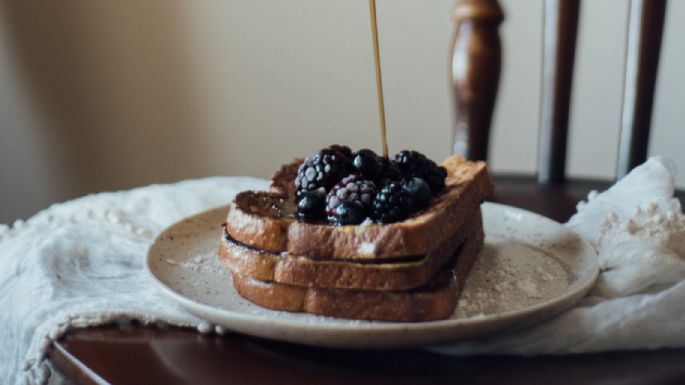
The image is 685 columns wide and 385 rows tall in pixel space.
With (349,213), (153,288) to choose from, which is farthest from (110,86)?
(349,213)

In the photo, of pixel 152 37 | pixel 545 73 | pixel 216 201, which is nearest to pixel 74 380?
pixel 216 201

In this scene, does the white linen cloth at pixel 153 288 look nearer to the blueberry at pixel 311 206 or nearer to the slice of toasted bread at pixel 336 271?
the slice of toasted bread at pixel 336 271

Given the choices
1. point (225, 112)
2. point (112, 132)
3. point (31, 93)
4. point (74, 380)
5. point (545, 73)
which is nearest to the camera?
point (74, 380)

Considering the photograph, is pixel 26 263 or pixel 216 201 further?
pixel 216 201

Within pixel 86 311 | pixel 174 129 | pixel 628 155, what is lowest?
pixel 174 129

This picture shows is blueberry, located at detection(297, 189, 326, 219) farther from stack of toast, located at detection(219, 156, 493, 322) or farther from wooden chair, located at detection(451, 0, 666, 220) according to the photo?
wooden chair, located at detection(451, 0, 666, 220)

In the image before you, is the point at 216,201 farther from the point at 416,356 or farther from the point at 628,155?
the point at 628,155

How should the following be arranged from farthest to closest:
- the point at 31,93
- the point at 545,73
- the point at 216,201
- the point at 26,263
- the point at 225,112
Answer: the point at 225,112
the point at 31,93
the point at 545,73
the point at 216,201
the point at 26,263
